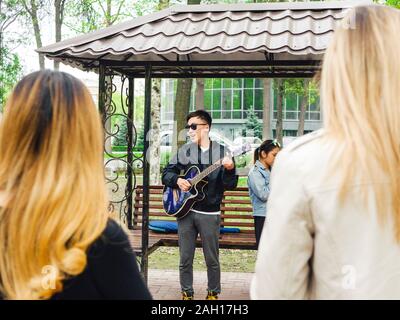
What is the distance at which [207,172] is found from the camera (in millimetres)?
6188

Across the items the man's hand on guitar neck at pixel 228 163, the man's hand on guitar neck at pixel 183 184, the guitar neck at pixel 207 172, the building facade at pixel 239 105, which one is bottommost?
the man's hand on guitar neck at pixel 183 184

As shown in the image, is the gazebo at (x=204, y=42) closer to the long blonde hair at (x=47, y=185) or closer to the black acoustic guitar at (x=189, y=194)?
the black acoustic guitar at (x=189, y=194)

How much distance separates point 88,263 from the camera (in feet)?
5.19

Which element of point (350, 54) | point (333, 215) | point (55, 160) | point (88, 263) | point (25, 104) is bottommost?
point (88, 263)

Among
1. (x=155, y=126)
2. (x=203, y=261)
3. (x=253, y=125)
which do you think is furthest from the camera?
(x=253, y=125)

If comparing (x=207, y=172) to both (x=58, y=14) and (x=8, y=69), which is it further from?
(x=58, y=14)

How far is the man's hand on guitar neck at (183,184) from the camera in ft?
20.4

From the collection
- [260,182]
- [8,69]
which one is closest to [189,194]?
[260,182]

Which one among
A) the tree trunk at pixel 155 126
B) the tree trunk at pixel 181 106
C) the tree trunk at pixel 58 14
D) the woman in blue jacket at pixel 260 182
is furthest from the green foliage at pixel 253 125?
the woman in blue jacket at pixel 260 182

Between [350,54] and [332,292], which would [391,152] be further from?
[332,292]

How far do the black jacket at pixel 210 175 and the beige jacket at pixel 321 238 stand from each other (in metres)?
4.36

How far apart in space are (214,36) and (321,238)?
167 inches

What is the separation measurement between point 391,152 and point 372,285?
407mm
